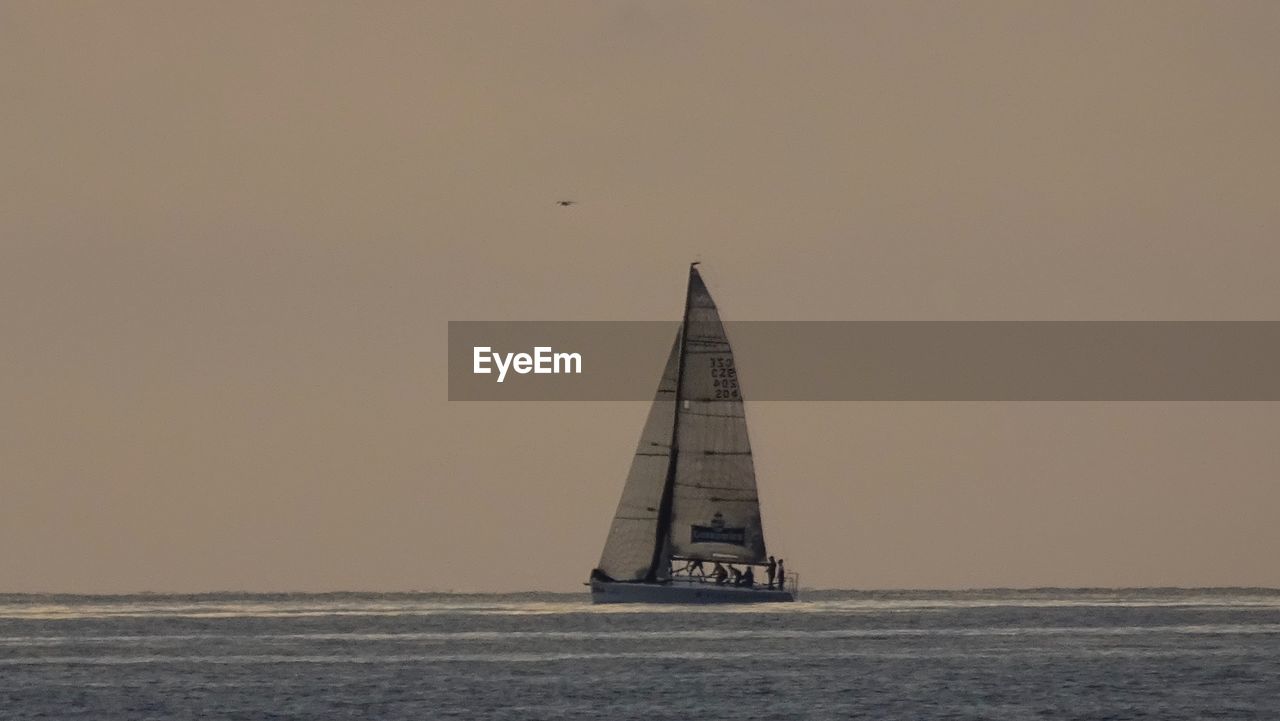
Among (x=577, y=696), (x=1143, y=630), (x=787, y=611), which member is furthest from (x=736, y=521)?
(x=577, y=696)

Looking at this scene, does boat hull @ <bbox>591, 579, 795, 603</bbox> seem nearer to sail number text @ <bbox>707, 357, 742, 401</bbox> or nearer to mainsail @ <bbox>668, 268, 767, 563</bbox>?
mainsail @ <bbox>668, 268, 767, 563</bbox>

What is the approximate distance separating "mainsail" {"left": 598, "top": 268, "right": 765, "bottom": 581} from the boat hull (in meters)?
0.81

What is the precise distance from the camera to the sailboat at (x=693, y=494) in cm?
14712

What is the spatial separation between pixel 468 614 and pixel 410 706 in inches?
3749

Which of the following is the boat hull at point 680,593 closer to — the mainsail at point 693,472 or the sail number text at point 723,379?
the mainsail at point 693,472

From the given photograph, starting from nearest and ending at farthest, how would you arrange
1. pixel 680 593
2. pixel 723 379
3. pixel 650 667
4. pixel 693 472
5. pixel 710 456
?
pixel 650 667, pixel 723 379, pixel 710 456, pixel 693 472, pixel 680 593

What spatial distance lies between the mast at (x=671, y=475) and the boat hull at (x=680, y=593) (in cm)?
106

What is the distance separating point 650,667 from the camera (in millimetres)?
115000

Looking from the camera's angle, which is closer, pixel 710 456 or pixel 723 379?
pixel 723 379

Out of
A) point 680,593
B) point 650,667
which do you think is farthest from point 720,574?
point 650,667

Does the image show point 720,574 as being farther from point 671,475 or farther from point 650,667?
point 650,667

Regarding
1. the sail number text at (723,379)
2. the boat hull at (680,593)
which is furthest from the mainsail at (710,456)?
the boat hull at (680,593)

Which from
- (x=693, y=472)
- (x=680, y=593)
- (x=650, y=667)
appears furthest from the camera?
(x=680, y=593)

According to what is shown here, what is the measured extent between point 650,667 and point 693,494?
3609 cm
